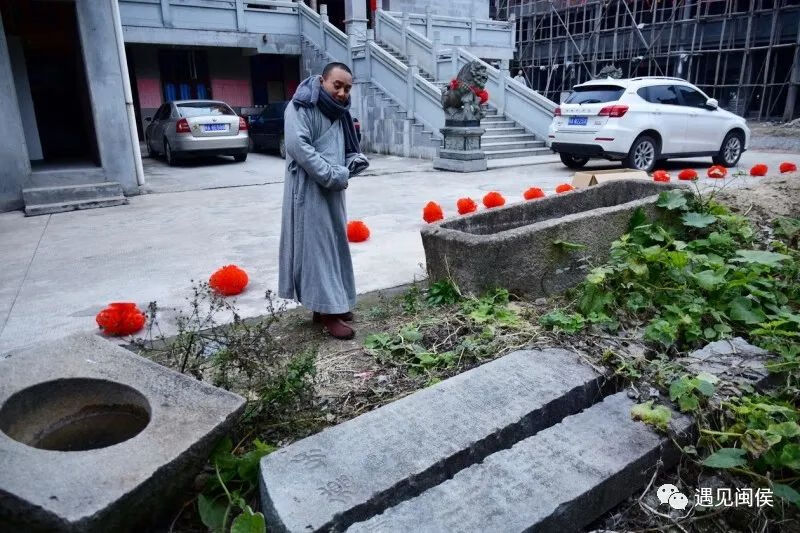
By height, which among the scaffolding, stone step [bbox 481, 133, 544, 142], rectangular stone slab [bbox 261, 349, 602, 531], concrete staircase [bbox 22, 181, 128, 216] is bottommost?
rectangular stone slab [bbox 261, 349, 602, 531]

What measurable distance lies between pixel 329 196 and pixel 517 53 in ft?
95.7

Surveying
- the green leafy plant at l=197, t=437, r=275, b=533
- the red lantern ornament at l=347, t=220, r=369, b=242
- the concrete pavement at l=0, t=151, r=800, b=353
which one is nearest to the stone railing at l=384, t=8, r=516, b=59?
the concrete pavement at l=0, t=151, r=800, b=353

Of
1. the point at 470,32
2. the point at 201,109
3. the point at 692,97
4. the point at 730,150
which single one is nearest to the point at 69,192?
the point at 201,109

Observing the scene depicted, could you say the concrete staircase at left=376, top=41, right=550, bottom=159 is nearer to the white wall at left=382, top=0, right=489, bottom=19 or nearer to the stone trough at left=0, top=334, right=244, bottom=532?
the white wall at left=382, top=0, right=489, bottom=19

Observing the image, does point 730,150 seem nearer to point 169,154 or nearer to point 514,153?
point 514,153

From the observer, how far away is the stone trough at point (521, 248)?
12.3 feet

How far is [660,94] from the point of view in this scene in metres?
10.7

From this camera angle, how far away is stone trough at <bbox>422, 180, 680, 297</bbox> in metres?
3.75

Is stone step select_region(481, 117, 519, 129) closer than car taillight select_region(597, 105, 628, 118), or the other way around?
car taillight select_region(597, 105, 628, 118)

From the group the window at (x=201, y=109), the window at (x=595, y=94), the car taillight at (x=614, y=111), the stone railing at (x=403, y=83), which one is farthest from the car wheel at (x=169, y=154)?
the car taillight at (x=614, y=111)

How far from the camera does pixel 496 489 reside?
2.08 m

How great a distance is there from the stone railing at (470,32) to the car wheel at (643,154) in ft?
38.4

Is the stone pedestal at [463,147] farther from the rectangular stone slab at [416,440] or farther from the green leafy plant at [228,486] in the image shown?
the green leafy plant at [228,486]

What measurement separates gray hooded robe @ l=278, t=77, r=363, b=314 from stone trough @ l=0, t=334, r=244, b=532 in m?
1.28
